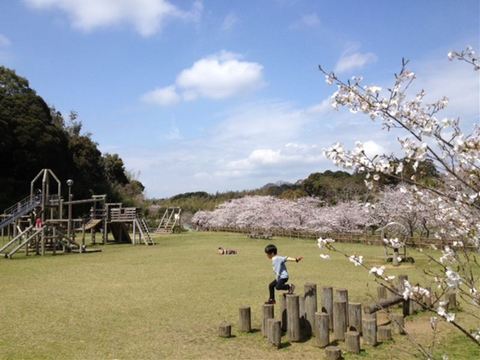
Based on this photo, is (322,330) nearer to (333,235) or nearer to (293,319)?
(293,319)

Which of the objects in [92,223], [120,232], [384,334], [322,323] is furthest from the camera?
[120,232]

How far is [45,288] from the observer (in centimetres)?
1123

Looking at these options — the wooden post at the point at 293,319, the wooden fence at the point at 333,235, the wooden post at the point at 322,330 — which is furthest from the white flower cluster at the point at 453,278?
the wooden fence at the point at 333,235

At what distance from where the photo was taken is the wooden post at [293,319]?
6438mm

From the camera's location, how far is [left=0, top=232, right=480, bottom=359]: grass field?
6.07 metres

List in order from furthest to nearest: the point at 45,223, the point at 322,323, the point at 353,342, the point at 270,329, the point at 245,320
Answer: the point at 45,223 → the point at 245,320 → the point at 270,329 → the point at 322,323 → the point at 353,342

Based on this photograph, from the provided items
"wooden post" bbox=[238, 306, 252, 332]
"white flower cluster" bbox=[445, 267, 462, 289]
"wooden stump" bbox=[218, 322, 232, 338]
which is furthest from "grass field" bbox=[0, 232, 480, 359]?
"white flower cluster" bbox=[445, 267, 462, 289]

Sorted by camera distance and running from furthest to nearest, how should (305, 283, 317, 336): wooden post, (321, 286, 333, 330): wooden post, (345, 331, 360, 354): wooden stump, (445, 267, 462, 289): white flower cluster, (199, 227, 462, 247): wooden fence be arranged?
(199, 227, 462, 247): wooden fence
(321, 286, 333, 330): wooden post
(305, 283, 317, 336): wooden post
(345, 331, 360, 354): wooden stump
(445, 267, 462, 289): white flower cluster

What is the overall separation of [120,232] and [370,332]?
2459 cm

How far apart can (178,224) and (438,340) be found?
3650 centimetres

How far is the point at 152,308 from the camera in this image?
881 cm

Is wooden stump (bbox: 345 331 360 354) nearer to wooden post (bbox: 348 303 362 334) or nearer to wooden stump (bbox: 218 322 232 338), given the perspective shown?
wooden post (bbox: 348 303 362 334)

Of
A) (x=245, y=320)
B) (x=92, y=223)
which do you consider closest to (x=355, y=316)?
(x=245, y=320)

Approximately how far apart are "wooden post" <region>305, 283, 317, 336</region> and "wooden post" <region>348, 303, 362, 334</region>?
52 centimetres
